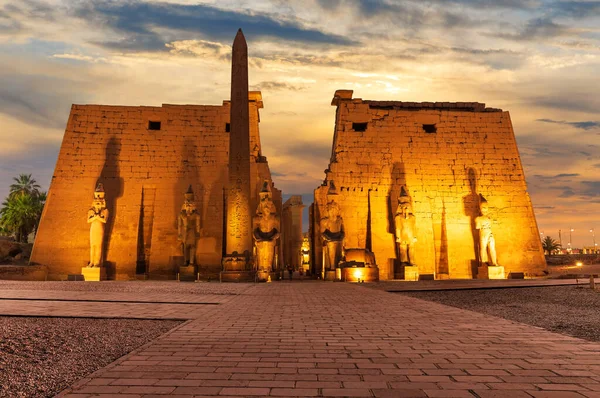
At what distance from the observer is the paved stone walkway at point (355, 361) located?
2.47 metres

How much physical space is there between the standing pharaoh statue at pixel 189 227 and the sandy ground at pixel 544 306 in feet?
28.3

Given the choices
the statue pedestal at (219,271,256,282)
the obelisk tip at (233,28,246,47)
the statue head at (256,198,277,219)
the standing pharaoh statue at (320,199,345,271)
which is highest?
the obelisk tip at (233,28,246,47)

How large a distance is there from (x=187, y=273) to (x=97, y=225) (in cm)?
325

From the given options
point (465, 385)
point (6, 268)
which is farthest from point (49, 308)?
point (6, 268)

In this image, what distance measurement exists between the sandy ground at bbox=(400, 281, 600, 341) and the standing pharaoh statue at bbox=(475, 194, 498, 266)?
20.9 ft

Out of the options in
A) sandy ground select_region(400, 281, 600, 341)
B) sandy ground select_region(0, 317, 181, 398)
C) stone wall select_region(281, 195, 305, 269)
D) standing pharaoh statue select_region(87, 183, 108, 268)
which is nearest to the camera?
sandy ground select_region(0, 317, 181, 398)

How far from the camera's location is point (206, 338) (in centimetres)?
402

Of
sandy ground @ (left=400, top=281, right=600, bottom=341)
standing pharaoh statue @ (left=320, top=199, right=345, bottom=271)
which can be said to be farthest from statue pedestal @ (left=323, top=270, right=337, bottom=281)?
sandy ground @ (left=400, top=281, right=600, bottom=341)

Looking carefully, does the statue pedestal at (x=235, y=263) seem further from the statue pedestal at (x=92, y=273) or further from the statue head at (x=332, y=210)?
the statue pedestal at (x=92, y=273)

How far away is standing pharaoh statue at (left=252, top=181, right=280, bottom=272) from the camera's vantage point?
14281mm

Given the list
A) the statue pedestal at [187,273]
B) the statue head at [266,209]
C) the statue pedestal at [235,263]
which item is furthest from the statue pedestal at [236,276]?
the statue pedestal at [187,273]

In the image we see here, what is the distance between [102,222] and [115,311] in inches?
402

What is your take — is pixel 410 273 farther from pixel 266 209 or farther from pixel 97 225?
pixel 97 225

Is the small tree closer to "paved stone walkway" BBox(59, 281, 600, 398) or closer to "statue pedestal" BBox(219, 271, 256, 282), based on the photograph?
"statue pedestal" BBox(219, 271, 256, 282)
